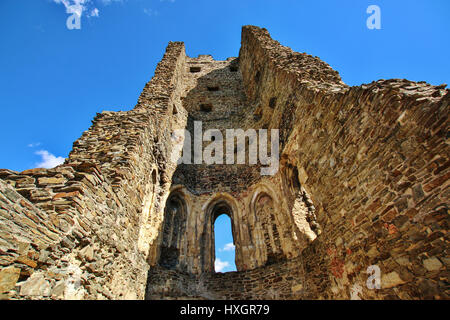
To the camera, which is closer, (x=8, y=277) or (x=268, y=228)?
(x=8, y=277)

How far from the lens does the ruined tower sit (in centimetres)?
293

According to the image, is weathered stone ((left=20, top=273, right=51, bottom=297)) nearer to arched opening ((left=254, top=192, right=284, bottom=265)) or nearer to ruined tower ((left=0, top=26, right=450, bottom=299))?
ruined tower ((left=0, top=26, right=450, bottom=299))

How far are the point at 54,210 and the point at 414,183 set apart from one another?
→ 190 inches

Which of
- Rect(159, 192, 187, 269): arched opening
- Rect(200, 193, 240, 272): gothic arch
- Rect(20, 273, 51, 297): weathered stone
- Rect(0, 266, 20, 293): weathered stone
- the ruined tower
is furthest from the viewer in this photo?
Rect(200, 193, 240, 272): gothic arch

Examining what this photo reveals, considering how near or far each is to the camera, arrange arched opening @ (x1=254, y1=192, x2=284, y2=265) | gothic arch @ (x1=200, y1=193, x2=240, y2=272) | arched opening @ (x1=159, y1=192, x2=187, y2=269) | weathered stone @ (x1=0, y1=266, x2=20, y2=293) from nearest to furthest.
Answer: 1. weathered stone @ (x1=0, y1=266, x2=20, y2=293)
2. arched opening @ (x1=159, y1=192, x2=187, y2=269)
3. arched opening @ (x1=254, y1=192, x2=284, y2=265)
4. gothic arch @ (x1=200, y1=193, x2=240, y2=272)

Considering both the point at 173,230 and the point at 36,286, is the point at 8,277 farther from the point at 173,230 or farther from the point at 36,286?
the point at 173,230

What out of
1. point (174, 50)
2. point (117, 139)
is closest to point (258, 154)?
→ point (117, 139)

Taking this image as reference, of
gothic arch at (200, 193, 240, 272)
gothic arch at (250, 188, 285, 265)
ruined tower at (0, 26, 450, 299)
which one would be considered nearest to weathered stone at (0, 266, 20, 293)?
ruined tower at (0, 26, 450, 299)

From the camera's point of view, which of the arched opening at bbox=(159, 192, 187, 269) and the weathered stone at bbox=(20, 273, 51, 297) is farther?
the arched opening at bbox=(159, 192, 187, 269)

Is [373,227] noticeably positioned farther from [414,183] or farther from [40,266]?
[40,266]

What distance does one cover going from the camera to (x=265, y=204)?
8844mm

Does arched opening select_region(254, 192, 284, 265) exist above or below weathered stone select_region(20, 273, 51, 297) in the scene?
above

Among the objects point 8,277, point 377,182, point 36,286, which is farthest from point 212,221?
point 8,277

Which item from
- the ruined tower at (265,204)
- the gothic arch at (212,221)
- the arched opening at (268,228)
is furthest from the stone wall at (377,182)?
the gothic arch at (212,221)
